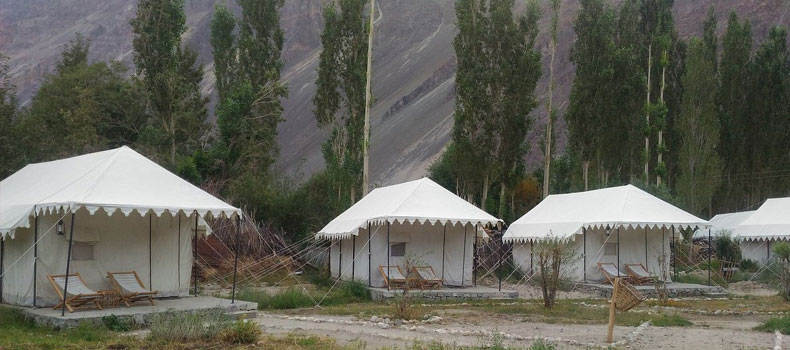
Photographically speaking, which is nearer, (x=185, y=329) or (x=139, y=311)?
(x=185, y=329)

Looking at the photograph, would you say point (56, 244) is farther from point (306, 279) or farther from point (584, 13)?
point (584, 13)

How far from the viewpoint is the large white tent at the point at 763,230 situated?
2447 cm

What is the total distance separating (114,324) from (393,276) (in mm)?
7723

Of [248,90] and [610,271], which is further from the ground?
[248,90]

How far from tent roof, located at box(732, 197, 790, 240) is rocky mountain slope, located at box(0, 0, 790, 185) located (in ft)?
114

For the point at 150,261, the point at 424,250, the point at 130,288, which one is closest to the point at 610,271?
the point at 424,250

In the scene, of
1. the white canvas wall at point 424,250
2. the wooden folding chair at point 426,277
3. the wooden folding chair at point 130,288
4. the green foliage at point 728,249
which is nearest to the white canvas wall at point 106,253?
the wooden folding chair at point 130,288

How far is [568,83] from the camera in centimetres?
7488

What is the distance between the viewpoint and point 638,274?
63.9ft

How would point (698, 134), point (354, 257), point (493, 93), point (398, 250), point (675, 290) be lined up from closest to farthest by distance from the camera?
point (398, 250) → point (675, 290) → point (354, 257) → point (493, 93) → point (698, 134)

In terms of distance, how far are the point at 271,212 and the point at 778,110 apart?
25861 mm

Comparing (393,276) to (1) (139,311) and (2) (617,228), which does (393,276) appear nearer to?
(2) (617,228)

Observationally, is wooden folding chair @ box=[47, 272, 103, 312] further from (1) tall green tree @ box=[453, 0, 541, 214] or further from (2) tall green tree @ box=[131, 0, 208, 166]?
(1) tall green tree @ box=[453, 0, 541, 214]

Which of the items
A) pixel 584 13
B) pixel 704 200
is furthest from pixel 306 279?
pixel 704 200
